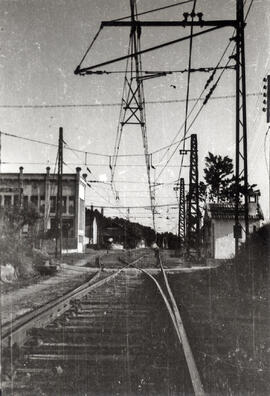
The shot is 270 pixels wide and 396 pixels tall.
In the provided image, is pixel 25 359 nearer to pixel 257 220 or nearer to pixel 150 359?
pixel 150 359

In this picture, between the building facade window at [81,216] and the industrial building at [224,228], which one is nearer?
the industrial building at [224,228]

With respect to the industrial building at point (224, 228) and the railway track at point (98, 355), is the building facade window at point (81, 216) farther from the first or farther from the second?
the railway track at point (98, 355)

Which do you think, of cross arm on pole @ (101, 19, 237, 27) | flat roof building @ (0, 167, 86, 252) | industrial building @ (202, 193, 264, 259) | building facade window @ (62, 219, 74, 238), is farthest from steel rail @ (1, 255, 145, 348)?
flat roof building @ (0, 167, 86, 252)

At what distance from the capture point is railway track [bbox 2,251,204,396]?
4.79 metres

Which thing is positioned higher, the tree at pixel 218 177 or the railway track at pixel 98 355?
the tree at pixel 218 177

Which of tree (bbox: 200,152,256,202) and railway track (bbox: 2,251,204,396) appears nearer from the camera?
railway track (bbox: 2,251,204,396)

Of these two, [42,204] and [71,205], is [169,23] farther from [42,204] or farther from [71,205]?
[42,204]

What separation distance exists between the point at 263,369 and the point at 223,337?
1.93 m

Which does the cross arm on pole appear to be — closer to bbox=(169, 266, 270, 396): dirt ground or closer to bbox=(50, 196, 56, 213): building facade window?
bbox=(169, 266, 270, 396): dirt ground

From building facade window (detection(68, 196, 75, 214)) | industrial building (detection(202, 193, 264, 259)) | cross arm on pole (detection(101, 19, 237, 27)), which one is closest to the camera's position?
cross arm on pole (detection(101, 19, 237, 27))

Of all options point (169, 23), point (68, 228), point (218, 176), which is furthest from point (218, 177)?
point (169, 23)

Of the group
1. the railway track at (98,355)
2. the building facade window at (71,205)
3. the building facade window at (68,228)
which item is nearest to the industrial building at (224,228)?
the building facade window at (68,228)

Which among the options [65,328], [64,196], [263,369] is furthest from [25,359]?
[64,196]

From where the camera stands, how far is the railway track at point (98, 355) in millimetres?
4785
